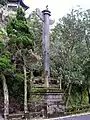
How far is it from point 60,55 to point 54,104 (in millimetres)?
6204

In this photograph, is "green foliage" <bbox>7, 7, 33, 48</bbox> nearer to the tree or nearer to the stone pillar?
the stone pillar

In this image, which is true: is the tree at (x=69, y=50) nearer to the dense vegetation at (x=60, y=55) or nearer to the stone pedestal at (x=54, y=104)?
the dense vegetation at (x=60, y=55)

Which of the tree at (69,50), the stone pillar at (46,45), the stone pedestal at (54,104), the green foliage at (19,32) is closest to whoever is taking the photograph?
the green foliage at (19,32)

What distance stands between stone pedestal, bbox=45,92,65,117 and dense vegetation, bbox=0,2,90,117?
135cm

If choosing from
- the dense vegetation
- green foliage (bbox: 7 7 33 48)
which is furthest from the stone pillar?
green foliage (bbox: 7 7 33 48)

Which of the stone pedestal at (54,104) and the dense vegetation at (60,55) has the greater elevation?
the dense vegetation at (60,55)

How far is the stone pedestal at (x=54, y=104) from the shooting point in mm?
15662

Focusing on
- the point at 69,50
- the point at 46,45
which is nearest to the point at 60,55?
the point at 69,50

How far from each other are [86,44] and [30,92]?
8512 millimetres

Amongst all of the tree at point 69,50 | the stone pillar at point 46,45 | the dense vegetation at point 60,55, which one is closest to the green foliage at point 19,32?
the dense vegetation at point 60,55

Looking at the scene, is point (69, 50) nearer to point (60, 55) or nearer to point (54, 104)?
point (60, 55)

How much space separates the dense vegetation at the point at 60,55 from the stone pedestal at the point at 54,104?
1346mm

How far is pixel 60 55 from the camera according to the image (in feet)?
70.6

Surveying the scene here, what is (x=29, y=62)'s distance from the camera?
15727 mm
